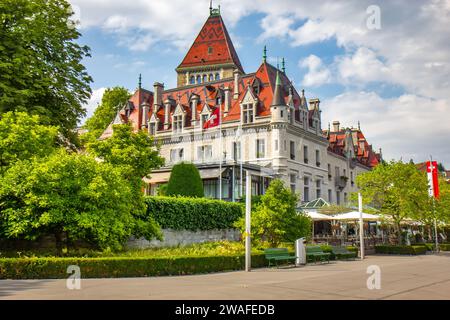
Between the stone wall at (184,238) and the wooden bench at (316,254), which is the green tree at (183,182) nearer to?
the stone wall at (184,238)

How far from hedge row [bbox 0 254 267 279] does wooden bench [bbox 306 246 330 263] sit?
7.21 metres

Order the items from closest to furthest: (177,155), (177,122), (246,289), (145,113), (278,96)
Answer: (246,289)
(278,96)
(177,155)
(177,122)
(145,113)

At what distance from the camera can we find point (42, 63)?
28.0 meters

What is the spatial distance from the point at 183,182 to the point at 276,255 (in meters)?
14.1

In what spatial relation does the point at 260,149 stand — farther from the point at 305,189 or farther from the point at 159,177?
the point at 159,177

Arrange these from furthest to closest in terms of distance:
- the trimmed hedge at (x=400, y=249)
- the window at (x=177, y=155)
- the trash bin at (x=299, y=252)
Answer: the window at (x=177, y=155) < the trimmed hedge at (x=400, y=249) < the trash bin at (x=299, y=252)

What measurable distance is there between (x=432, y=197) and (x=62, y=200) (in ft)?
108

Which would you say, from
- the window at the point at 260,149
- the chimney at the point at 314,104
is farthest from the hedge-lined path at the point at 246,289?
the chimney at the point at 314,104

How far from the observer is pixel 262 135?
169 feet

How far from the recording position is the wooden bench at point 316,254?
1032 inches

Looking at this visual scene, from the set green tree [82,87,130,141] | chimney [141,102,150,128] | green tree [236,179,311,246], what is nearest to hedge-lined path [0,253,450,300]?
green tree [236,179,311,246]

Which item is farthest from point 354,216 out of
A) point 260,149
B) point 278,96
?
point 278,96
